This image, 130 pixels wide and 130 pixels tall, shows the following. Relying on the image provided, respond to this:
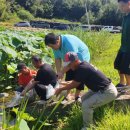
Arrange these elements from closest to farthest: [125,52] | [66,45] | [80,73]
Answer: [80,73], [66,45], [125,52]

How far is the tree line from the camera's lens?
72.0 m

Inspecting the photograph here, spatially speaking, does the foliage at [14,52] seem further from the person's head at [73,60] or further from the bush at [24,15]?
Answer: the bush at [24,15]

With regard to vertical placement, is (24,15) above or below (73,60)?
below

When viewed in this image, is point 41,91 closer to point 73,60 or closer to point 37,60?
point 37,60

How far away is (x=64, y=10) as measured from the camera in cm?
8944

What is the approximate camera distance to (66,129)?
5.84 metres

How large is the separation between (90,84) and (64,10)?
Answer: 84740 mm

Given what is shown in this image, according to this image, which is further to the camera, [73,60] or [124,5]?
[124,5]

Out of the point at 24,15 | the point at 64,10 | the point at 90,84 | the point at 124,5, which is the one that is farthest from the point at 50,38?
the point at 64,10

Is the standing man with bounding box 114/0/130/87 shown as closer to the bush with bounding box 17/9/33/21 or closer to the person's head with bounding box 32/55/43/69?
the person's head with bounding box 32/55/43/69

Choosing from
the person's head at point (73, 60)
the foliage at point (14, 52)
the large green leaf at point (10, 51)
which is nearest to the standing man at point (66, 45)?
the person's head at point (73, 60)

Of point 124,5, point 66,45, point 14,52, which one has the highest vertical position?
point 124,5

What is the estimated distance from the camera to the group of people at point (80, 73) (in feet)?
18.1

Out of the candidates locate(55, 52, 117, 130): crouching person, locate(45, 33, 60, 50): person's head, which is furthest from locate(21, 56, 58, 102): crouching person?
locate(55, 52, 117, 130): crouching person
